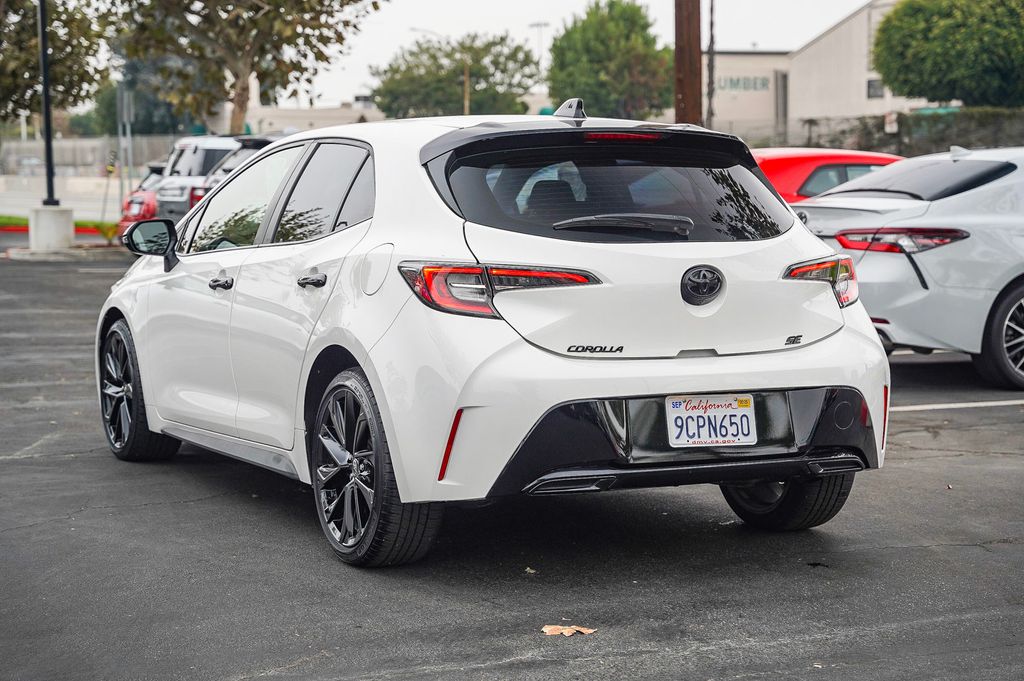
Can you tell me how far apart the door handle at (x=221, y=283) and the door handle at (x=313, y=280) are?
0.74 metres

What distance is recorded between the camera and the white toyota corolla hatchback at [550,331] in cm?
472

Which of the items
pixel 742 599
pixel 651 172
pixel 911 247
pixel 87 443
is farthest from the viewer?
pixel 911 247

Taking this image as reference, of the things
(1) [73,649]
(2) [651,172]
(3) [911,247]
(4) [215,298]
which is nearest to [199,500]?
(4) [215,298]

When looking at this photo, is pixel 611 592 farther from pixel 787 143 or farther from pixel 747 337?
pixel 787 143

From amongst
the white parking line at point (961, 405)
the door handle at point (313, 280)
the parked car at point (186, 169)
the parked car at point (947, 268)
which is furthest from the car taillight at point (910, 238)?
the parked car at point (186, 169)

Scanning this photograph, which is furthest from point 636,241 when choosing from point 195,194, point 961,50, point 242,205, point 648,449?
point 961,50

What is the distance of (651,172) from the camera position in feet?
17.1

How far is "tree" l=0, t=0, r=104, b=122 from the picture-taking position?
32562 mm

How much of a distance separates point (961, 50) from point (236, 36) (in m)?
43.2

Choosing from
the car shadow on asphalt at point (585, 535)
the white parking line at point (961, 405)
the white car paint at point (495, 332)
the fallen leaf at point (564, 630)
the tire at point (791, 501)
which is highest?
the white car paint at point (495, 332)

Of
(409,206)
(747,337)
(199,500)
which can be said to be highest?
(409,206)

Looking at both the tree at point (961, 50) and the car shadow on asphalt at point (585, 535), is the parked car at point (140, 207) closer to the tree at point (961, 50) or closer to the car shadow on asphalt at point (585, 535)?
the car shadow on asphalt at point (585, 535)

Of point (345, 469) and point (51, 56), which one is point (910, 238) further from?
point (51, 56)

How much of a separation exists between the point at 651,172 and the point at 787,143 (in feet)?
120
